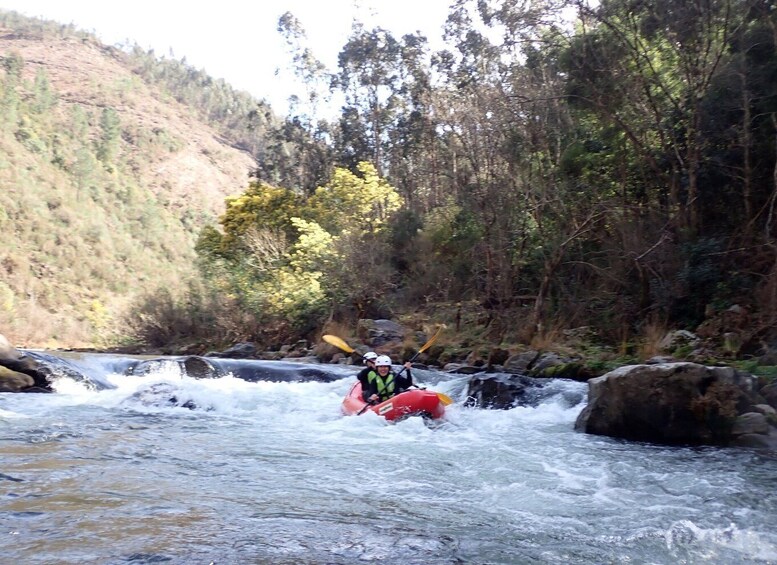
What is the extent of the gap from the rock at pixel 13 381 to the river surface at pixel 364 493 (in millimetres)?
1883

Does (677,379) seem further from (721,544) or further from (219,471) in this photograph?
(219,471)

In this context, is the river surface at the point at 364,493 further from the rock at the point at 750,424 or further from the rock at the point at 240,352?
the rock at the point at 240,352

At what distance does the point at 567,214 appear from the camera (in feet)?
54.2

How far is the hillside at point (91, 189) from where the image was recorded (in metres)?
41.9

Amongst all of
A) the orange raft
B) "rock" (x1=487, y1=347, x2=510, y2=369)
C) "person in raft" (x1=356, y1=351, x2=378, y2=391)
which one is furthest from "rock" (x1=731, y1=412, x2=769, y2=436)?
"rock" (x1=487, y1=347, x2=510, y2=369)

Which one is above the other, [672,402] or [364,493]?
[672,402]

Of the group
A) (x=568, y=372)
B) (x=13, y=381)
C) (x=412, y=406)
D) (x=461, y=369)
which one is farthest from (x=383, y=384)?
(x=13, y=381)

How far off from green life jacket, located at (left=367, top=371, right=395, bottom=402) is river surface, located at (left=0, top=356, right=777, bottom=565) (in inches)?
23.7

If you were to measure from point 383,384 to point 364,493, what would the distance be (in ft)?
14.2

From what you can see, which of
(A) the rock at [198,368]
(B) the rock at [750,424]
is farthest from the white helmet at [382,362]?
(A) the rock at [198,368]

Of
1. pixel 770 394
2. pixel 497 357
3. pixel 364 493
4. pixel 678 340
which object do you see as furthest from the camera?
pixel 497 357

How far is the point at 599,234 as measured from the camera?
52.6 feet

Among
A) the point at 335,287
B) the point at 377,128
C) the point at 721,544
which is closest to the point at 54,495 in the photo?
the point at 721,544

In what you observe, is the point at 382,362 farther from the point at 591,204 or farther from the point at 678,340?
the point at 591,204
